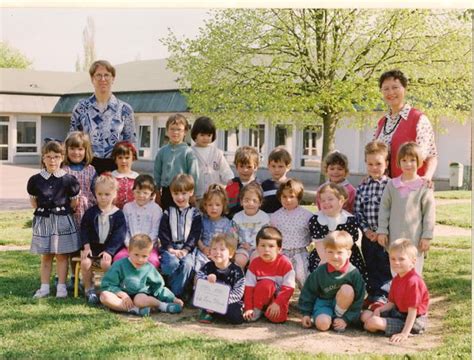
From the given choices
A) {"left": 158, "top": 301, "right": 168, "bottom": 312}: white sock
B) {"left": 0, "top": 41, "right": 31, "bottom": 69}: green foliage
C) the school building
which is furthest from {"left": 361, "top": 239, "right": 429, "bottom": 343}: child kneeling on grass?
{"left": 0, "top": 41, "right": 31, "bottom": 69}: green foliage

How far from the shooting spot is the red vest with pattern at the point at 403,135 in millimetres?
5465

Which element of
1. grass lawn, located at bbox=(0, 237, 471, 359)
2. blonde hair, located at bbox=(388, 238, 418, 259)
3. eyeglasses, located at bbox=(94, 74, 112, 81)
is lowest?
grass lawn, located at bbox=(0, 237, 471, 359)

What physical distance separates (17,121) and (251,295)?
1169 inches

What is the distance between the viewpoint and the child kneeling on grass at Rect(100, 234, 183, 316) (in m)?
5.43

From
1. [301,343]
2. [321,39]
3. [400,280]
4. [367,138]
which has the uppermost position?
[321,39]

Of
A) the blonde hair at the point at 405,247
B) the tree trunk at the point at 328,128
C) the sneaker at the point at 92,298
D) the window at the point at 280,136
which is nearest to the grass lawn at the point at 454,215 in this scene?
the tree trunk at the point at 328,128

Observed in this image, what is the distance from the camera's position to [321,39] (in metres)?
13.3

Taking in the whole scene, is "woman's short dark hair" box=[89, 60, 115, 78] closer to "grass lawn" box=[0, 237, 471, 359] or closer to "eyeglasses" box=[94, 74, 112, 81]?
"eyeglasses" box=[94, 74, 112, 81]

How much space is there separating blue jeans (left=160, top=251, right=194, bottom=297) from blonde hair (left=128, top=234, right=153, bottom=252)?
285 millimetres

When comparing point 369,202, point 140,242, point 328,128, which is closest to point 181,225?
point 140,242

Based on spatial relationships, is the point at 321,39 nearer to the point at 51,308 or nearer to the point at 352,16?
the point at 352,16

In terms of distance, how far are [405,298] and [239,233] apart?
1.62m

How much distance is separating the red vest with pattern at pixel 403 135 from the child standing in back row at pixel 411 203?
0.23 m

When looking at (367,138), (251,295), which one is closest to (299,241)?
(251,295)
